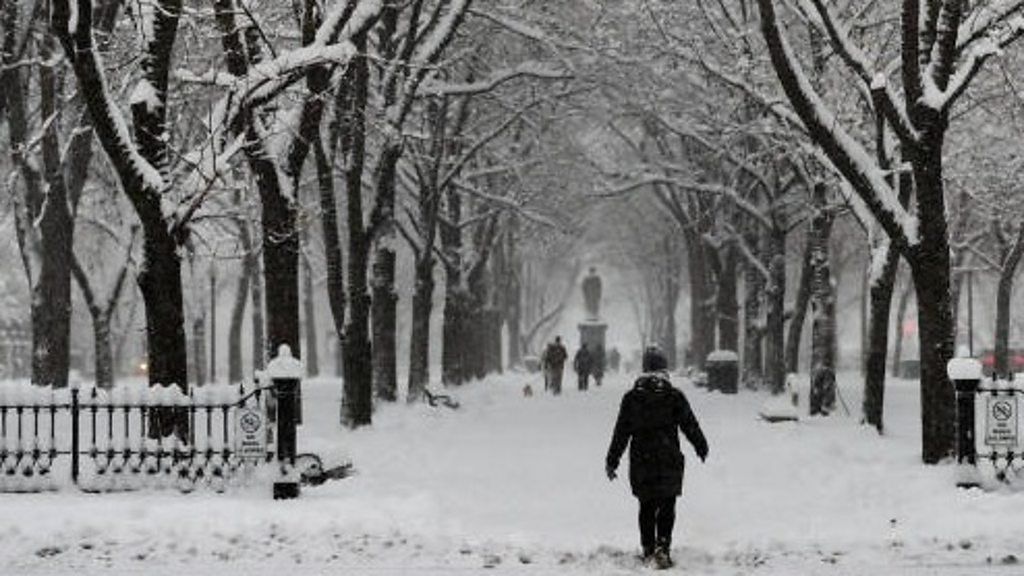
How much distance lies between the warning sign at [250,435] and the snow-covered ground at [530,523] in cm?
42

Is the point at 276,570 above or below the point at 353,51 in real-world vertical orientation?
below

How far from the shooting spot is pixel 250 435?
1316 cm

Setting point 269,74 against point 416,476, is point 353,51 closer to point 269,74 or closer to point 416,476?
point 269,74

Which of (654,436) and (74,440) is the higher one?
(654,436)

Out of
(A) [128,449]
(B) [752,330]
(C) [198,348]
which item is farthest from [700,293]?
(A) [128,449]

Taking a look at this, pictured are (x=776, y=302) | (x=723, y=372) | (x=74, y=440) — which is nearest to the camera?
(x=74, y=440)

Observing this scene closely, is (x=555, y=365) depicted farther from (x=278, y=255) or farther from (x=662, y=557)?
(x=662, y=557)

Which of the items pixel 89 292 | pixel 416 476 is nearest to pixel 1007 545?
pixel 416 476

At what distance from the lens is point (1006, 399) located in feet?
44.2

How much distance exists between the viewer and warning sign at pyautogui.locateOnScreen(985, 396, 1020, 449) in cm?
1349

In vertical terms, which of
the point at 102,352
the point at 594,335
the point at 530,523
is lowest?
the point at 530,523

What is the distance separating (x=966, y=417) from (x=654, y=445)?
15.2 feet

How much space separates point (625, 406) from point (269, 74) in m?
5.96

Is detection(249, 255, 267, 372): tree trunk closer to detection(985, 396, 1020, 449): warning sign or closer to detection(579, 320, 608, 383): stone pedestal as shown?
detection(579, 320, 608, 383): stone pedestal
